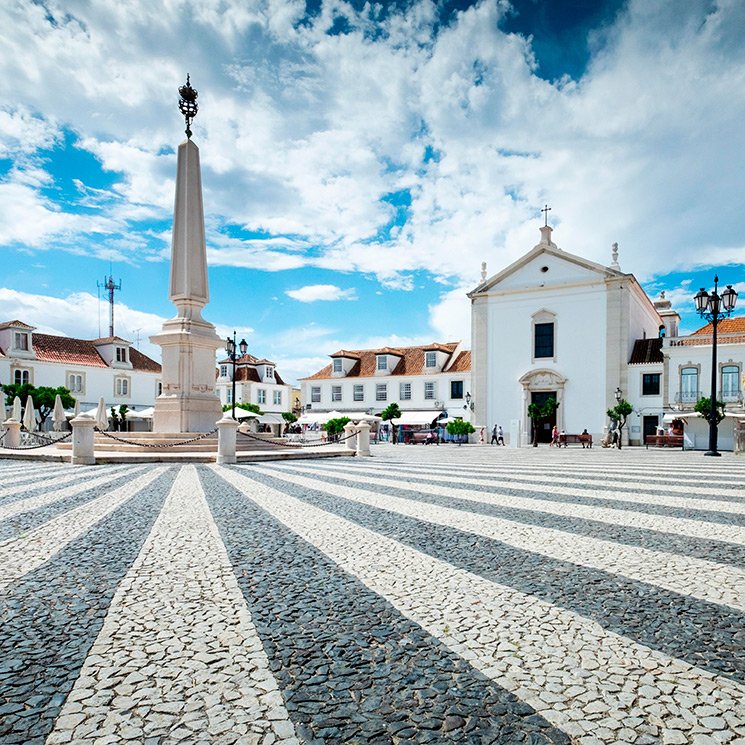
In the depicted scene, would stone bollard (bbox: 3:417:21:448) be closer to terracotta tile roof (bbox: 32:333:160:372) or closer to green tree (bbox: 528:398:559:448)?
terracotta tile roof (bbox: 32:333:160:372)

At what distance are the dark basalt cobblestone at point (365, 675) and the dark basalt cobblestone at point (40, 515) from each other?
8.72 feet

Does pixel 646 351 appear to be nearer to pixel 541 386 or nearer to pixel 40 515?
pixel 541 386

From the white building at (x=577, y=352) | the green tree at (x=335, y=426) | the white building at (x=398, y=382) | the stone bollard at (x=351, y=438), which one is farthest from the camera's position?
the white building at (x=398, y=382)

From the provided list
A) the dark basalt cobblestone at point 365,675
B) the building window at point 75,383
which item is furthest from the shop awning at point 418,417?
the dark basalt cobblestone at point 365,675

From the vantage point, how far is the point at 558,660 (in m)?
2.36

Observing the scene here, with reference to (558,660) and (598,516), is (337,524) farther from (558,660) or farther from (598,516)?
(558,660)

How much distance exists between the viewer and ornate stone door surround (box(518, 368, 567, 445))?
32.9 m

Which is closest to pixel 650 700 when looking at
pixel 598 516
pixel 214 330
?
pixel 598 516

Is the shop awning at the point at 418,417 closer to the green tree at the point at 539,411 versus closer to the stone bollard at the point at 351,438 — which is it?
the green tree at the point at 539,411

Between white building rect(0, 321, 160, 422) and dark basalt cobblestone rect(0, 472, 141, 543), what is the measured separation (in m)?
33.2

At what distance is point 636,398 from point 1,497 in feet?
103

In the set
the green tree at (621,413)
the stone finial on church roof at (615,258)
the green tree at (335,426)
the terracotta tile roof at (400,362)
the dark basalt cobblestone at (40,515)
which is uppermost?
the stone finial on church roof at (615,258)

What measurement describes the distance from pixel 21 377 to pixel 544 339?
33160mm

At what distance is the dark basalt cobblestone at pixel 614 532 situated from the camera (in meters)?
4.14
